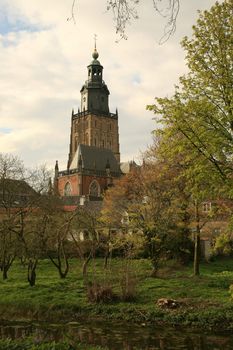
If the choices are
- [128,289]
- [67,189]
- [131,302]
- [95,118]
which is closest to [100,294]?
[128,289]

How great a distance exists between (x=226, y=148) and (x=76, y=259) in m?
28.0

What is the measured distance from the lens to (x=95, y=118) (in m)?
103

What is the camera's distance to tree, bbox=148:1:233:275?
43.9 feet

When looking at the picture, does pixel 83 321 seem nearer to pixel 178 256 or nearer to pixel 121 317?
pixel 121 317

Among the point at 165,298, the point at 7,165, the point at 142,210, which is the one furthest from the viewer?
the point at 7,165

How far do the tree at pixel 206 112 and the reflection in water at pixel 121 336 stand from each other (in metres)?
5.66

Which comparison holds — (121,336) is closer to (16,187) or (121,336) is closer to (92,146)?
(16,187)

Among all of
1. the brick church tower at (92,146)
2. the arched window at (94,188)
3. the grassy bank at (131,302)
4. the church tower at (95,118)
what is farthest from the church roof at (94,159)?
the grassy bank at (131,302)

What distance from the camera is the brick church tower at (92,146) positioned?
81188mm

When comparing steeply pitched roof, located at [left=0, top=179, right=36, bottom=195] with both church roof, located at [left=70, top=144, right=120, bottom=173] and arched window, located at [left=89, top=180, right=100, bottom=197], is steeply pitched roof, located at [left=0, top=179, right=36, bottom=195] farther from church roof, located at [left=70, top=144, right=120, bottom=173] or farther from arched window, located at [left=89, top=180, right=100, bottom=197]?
church roof, located at [left=70, top=144, right=120, bottom=173]

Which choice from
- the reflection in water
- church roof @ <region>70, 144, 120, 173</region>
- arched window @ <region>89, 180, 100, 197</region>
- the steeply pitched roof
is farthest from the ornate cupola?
the reflection in water

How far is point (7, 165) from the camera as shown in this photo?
3256 centimetres

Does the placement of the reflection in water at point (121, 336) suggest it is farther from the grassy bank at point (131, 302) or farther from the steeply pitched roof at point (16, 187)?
the steeply pitched roof at point (16, 187)

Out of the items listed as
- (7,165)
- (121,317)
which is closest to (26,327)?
(121,317)
